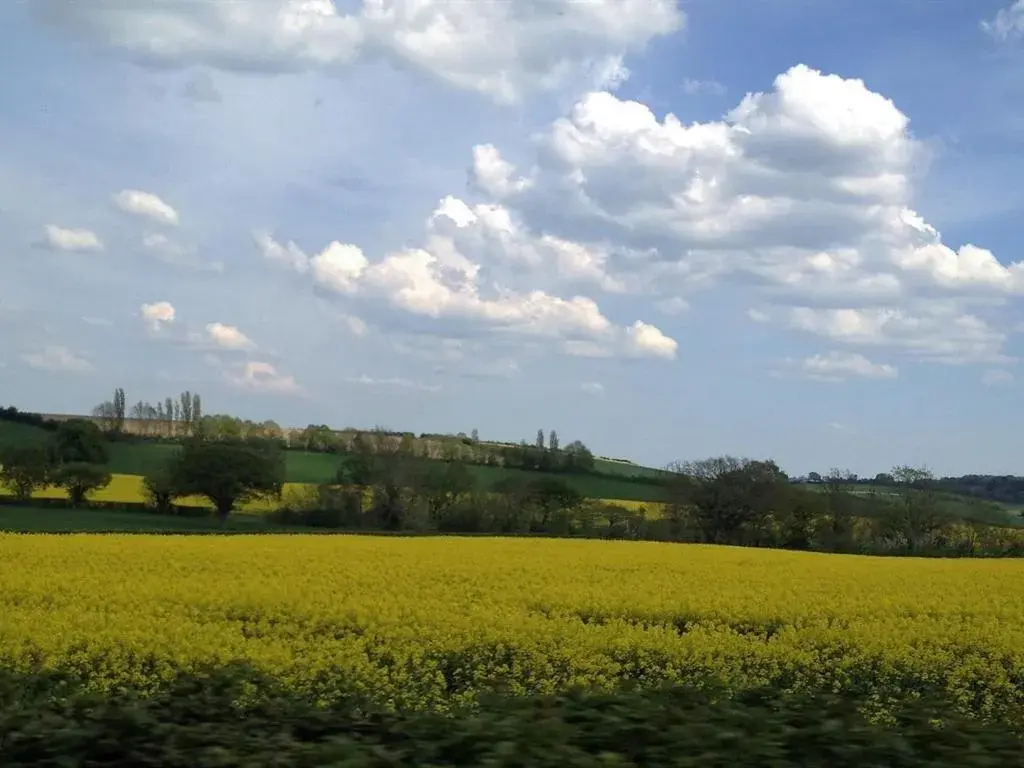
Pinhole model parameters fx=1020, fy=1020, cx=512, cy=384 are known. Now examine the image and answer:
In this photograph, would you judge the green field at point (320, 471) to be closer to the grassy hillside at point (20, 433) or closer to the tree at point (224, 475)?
the grassy hillside at point (20, 433)

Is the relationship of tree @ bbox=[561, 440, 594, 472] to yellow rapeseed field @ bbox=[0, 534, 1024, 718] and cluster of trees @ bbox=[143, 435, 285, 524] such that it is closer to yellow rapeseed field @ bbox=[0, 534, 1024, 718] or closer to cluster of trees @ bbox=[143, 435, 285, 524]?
cluster of trees @ bbox=[143, 435, 285, 524]

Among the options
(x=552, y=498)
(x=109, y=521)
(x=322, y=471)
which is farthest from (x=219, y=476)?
(x=552, y=498)

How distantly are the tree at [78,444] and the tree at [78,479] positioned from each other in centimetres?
214

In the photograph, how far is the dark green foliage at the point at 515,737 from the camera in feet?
15.5

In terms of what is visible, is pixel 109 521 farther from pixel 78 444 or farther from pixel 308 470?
pixel 308 470

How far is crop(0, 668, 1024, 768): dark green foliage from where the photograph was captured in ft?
15.5

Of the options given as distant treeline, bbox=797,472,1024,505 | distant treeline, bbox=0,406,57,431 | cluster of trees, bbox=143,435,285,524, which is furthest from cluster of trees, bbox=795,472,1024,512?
distant treeline, bbox=0,406,57,431

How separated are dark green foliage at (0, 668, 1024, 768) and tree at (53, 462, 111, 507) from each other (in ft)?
198

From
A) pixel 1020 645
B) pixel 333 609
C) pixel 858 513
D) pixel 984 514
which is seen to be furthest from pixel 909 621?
pixel 984 514

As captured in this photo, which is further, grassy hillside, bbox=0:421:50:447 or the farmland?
grassy hillside, bbox=0:421:50:447

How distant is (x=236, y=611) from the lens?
13023 mm

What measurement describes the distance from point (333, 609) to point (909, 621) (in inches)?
294

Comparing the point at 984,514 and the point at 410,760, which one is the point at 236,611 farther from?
the point at 984,514

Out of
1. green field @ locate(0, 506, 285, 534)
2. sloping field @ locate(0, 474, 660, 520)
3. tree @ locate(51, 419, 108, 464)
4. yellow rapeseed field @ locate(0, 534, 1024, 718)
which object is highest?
tree @ locate(51, 419, 108, 464)
